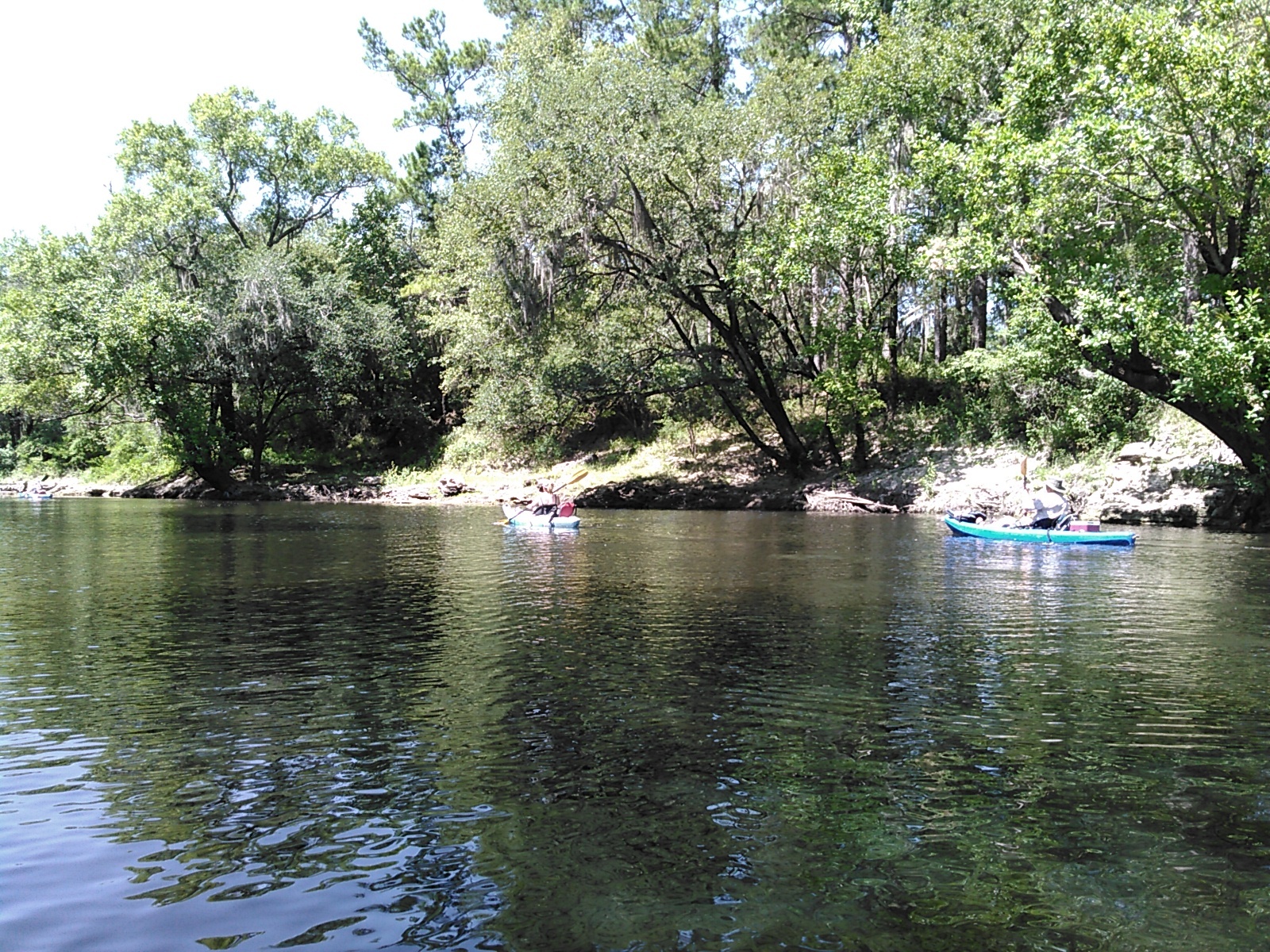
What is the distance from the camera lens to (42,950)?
4.30 meters

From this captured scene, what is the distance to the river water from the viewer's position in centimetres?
469

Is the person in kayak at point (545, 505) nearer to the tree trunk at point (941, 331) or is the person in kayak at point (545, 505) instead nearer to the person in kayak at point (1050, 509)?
the person in kayak at point (1050, 509)

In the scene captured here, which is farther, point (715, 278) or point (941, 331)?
point (941, 331)

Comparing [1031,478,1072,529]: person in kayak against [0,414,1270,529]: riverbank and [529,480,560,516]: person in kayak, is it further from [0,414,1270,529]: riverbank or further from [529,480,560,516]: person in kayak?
[529,480,560,516]: person in kayak

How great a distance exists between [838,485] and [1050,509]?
12.0 metres

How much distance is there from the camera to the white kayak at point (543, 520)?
2612 cm

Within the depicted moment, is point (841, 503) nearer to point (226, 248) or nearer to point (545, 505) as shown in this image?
point (545, 505)

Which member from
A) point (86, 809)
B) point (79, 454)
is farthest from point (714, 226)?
point (79, 454)

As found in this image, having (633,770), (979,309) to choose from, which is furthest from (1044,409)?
(633,770)

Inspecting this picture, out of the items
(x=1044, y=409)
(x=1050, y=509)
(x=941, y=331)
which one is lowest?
(x=1050, y=509)

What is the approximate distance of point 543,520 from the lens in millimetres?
26438

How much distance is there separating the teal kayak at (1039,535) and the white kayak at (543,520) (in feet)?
33.3

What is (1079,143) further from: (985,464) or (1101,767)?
(1101,767)

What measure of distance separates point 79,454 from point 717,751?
187 ft
